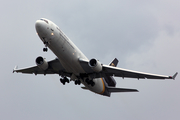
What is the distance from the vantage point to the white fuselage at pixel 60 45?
1243 inches

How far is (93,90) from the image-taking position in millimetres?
42094

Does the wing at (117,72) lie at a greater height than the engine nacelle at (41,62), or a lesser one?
greater

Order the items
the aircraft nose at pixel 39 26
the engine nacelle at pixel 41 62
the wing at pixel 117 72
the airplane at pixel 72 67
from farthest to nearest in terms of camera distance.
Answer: the engine nacelle at pixel 41 62 < the wing at pixel 117 72 < the airplane at pixel 72 67 < the aircraft nose at pixel 39 26

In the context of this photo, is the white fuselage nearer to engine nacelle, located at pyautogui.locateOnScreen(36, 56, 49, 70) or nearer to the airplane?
the airplane

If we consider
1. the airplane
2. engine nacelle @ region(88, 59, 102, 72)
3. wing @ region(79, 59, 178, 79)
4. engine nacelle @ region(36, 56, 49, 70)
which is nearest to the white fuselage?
the airplane

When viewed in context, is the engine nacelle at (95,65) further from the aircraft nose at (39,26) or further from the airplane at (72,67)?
the aircraft nose at (39,26)

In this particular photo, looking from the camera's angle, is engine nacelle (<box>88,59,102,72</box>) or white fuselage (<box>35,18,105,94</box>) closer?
white fuselage (<box>35,18,105,94</box>)

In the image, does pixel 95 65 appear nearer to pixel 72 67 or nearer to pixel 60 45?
pixel 72 67

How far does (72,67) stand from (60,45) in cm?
422

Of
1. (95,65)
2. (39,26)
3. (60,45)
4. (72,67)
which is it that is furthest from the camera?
(72,67)

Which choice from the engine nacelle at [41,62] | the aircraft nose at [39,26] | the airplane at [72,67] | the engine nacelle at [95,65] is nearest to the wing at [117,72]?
the airplane at [72,67]

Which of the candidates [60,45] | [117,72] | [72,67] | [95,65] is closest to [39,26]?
[60,45]

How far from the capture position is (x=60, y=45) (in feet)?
109

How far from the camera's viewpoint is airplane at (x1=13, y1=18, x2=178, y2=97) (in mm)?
32281
